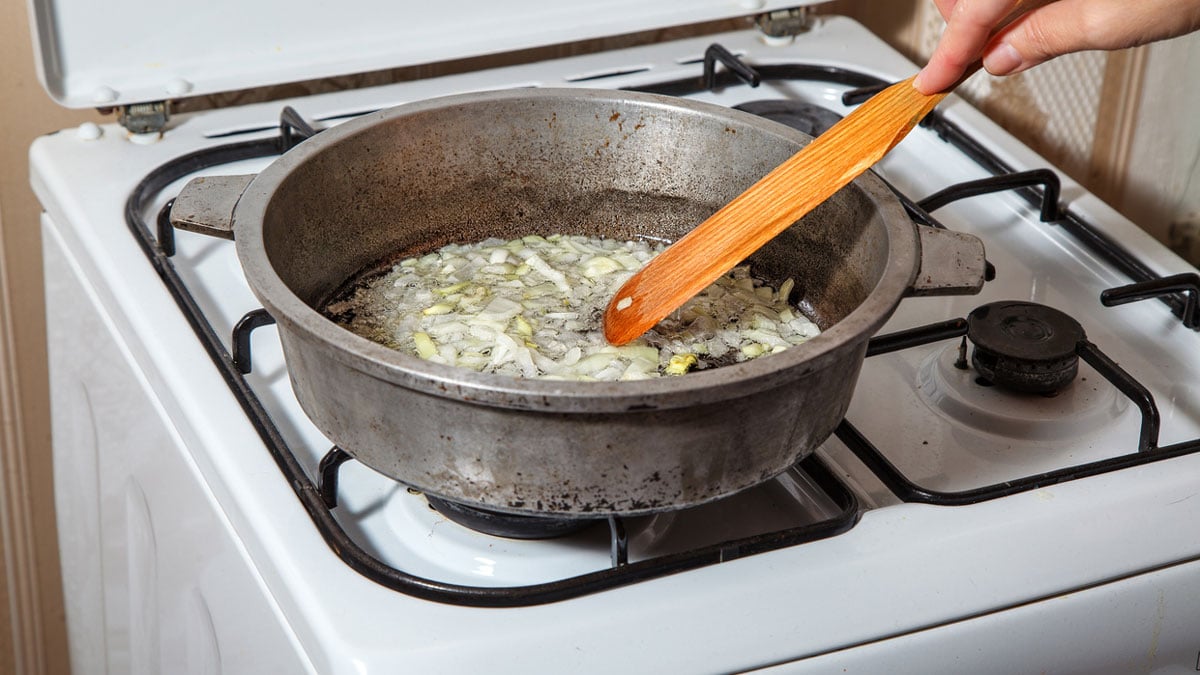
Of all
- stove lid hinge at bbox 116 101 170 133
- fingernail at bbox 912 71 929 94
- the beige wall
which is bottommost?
the beige wall

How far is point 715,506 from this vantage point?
0.67 metres

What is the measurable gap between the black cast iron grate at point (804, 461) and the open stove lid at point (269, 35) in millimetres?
65

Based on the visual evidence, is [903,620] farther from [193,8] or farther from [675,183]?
[193,8]

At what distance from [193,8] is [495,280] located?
14.7 inches

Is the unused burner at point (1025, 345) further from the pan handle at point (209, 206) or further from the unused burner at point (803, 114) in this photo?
the pan handle at point (209, 206)

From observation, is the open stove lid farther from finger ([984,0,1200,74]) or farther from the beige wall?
finger ([984,0,1200,74])

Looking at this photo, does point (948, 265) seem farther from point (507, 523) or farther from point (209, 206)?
point (209, 206)

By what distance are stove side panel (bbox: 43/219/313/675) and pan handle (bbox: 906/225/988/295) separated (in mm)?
328

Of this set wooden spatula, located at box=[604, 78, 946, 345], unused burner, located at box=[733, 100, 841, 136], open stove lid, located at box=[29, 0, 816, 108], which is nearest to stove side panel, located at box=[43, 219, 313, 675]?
open stove lid, located at box=[29, 0, 816, 108]

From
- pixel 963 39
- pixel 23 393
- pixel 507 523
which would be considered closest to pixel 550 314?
pixel 507 523

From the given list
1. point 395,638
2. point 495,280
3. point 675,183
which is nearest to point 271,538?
point 395,638

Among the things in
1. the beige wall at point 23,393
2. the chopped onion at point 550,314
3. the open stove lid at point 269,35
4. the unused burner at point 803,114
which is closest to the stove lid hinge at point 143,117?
the open stove lid at point 269,35

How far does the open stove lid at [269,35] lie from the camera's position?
941 millimetres

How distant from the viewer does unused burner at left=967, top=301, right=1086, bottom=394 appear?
0.73 metres
